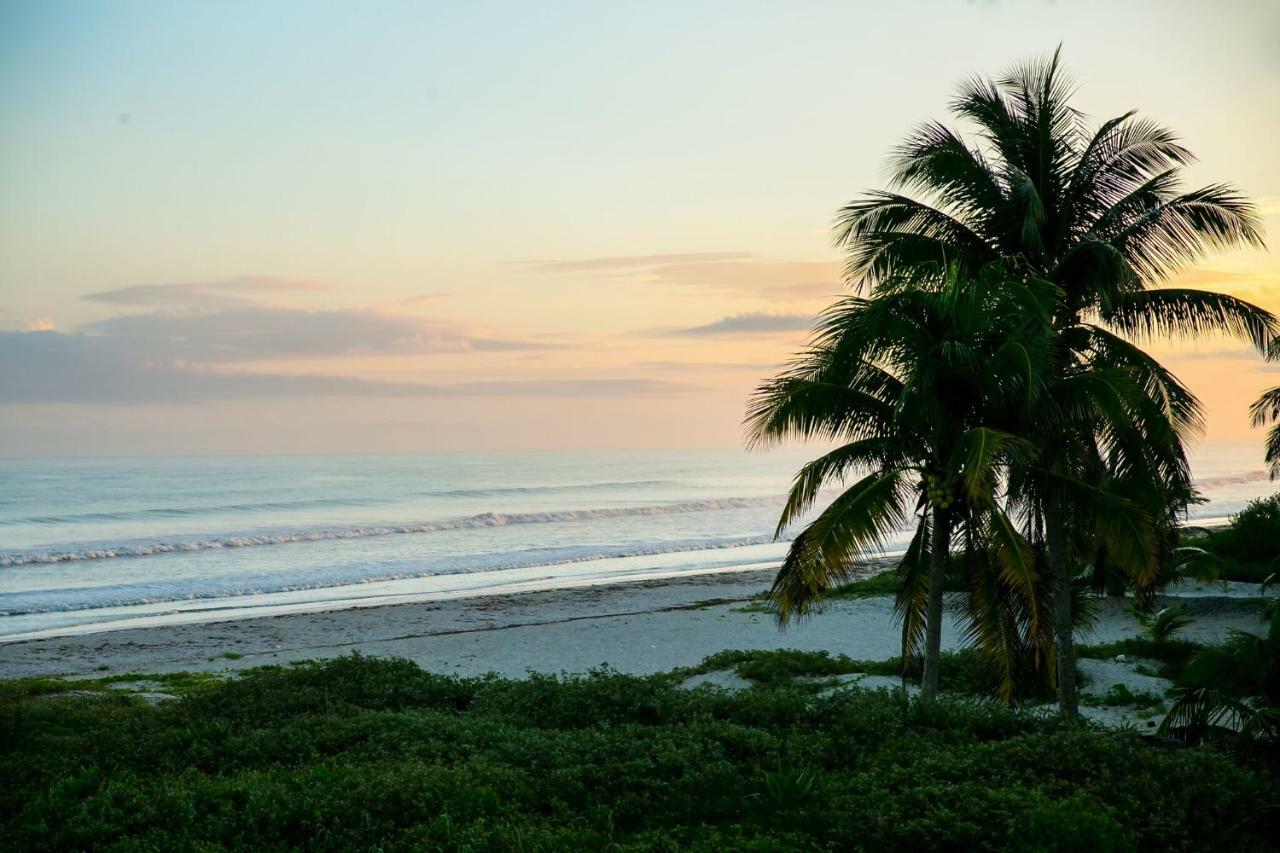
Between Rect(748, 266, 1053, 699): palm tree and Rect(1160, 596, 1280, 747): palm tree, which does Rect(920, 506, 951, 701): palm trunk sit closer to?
Rect(748, 266, 1053, 699): palm tree

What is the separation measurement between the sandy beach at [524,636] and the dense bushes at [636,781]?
7069mm

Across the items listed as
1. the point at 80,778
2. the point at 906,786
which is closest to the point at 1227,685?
the point at 906,786

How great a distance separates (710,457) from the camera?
12506 centimetres

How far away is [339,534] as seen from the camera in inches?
1801

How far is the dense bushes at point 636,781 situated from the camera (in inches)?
296

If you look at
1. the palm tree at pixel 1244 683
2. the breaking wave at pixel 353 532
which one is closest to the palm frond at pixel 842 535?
the palm tree at pixel 1244 683

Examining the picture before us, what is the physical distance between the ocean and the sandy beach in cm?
298

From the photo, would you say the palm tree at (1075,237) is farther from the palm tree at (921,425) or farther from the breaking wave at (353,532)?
the breaking wave at (353,532)

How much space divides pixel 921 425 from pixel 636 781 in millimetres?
4804

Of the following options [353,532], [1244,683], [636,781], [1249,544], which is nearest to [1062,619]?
[1244,683]

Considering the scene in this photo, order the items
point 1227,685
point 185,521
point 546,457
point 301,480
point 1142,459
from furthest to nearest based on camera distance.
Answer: point 546,457, point 301,480, point 185,521, point 1142,459, point 1227,685

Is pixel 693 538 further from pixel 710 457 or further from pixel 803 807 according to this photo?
pixel 710 457

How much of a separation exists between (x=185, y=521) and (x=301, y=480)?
28.6 m

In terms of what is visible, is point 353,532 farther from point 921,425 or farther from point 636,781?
point 636,781
